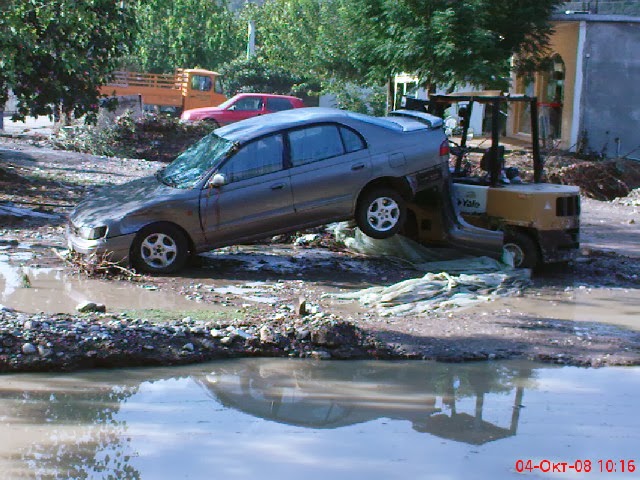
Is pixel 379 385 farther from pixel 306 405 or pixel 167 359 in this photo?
pixel 167 359

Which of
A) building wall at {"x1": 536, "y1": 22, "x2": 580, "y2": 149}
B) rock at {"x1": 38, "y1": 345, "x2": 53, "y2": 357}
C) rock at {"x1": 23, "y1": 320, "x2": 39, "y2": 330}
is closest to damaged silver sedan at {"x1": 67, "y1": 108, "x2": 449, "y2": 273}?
rock at {"x1": 23, "y1": 320, "x2": 39, "y2": 330}

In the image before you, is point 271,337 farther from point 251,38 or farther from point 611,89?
point 251,38

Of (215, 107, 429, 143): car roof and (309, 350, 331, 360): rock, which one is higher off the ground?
(215, 107, 429, 143): car roof

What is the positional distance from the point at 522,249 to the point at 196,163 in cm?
416

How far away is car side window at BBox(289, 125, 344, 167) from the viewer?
10594mm

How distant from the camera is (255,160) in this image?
10.4 metres

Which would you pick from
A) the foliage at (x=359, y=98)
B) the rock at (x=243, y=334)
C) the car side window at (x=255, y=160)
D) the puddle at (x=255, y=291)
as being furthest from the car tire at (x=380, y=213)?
the foliage at (x=359, y=98)

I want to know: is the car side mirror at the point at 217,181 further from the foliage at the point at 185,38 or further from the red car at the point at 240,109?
the foliage at the point at 185,38

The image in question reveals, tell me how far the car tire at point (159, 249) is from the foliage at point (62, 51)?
445cm

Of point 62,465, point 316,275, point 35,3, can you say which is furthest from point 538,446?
point 35,3

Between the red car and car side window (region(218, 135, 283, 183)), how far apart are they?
19960 mm

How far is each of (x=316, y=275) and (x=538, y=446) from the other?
5.44 m

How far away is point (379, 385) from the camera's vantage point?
6844 millimetres

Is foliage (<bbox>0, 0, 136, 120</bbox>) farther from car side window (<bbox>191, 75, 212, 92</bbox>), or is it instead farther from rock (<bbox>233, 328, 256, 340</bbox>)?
car side window (<bbox>191, 75, 212, 92</bbox>)
